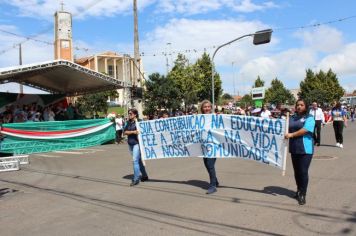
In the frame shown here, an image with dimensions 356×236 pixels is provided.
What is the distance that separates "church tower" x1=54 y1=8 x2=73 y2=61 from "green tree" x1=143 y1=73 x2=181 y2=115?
→ 14781mm

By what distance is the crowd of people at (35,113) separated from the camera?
22656 millimetres

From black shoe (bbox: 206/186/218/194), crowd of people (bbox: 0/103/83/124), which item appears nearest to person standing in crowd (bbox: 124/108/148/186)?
Answer: black shoe (bbox: 206/186/218/194)

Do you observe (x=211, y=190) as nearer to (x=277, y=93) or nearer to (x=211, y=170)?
(x=211, y=170)

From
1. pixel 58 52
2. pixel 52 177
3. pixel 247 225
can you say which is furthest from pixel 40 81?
pixel 58 52

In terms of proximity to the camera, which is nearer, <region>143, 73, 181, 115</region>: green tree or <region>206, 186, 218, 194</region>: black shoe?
<region>206, 186, 218, 194</region>: black shoe

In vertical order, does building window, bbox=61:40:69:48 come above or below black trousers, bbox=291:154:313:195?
above

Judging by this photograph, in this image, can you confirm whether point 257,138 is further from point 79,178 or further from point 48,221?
point 79,178

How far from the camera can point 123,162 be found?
1421cm

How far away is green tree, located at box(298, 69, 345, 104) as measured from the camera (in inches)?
3039

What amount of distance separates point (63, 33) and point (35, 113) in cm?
2759

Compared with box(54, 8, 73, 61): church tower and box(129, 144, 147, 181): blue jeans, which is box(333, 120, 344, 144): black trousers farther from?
box(54, 8, 73, 61): church tower

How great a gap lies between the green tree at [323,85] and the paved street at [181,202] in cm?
6841

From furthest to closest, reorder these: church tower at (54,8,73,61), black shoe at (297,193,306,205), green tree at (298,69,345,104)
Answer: green tree at (298,69,345,104)
church tower at (54,8,73,61)
black shoe at (297,193,306,205)

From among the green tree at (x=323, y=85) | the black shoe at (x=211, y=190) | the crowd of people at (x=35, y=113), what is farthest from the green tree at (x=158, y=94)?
the green tree at (x=323, y=85)
